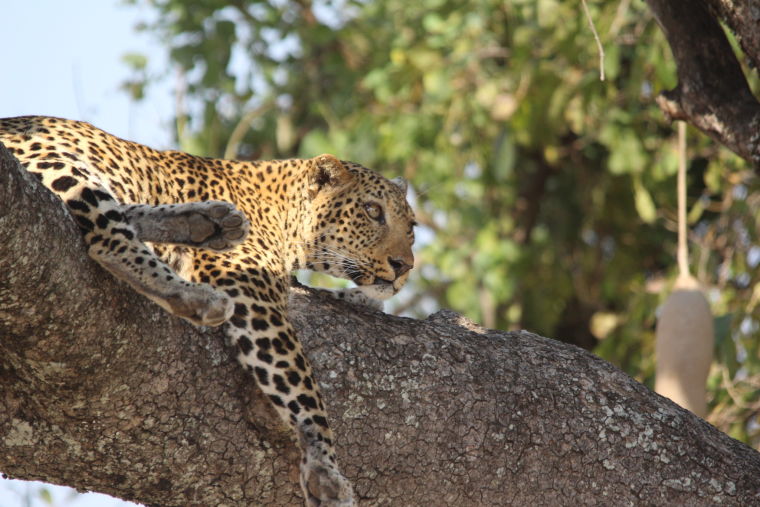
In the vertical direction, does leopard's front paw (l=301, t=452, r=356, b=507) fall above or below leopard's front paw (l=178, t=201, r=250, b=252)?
below

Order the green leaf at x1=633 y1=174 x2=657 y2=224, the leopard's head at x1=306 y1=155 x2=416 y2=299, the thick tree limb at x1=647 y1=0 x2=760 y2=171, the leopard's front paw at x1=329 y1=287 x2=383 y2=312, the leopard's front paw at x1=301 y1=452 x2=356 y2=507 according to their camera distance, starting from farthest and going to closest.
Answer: the green leaf at x1=633 y1=174 x2=657 y2=224, the leopard's head at x1=306 y1=155 x2=416 y2=299, the thick tree limb at x1=647 y1=0 x2=760 y2=171, the leopard's front paw at x1=329 y1=287 x2=383 y2=312, the leopard's front paw at x1=301 y1=452 x2=356 y2=507

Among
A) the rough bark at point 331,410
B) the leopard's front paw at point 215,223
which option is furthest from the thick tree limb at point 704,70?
the leopard's front paw at point 215,223

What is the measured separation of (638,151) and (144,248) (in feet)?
17.7

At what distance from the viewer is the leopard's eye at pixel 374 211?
5.20 meters

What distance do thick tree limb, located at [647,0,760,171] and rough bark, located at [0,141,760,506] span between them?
1.12m

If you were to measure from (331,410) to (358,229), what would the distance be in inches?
55.2

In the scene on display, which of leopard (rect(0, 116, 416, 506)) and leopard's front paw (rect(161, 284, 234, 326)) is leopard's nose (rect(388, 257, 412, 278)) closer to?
leopard (rect(0, 116, 416, 506))

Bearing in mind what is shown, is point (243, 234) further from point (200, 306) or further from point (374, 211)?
point (374, 211)

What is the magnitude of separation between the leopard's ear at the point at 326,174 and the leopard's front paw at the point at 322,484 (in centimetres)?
177

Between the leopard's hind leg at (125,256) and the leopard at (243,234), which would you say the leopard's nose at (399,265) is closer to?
the leopard at (243,234)

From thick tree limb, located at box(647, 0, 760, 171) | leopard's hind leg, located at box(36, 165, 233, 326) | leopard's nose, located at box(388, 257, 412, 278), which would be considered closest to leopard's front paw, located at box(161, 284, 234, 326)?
leopard's hind leg, located at box(36, 165, 233, 326)

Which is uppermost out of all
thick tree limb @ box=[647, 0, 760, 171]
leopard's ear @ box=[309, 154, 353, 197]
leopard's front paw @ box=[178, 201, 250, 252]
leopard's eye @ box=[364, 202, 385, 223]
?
thick tree limb @ box=[647, 0, 760, 171]

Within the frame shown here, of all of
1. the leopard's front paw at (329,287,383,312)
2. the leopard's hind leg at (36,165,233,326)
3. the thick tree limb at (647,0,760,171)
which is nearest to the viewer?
the leopard's hind leg at (36,165,233,326)

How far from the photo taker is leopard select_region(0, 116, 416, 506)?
343cm
